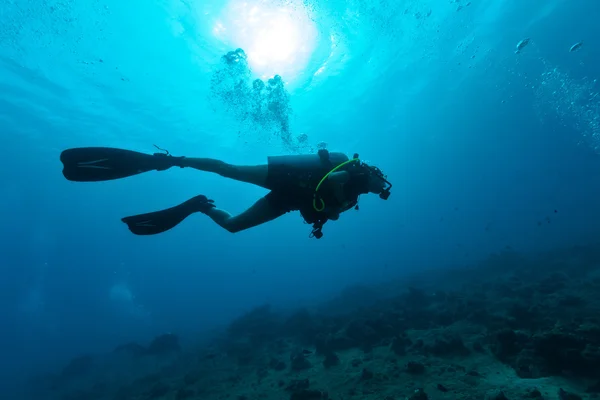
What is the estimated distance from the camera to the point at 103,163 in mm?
5352

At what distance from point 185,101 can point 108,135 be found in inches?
372

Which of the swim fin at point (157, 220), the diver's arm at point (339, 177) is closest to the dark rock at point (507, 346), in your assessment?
the diver's arm at point (339, 177)

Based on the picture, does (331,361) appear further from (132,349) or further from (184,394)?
(132,349)

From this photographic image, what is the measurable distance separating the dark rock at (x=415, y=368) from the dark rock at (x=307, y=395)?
2.23 metres

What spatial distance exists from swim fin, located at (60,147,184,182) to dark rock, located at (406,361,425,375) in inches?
277

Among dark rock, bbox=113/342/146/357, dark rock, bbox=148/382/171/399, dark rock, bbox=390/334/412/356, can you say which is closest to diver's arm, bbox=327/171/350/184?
dark rock, bbox=390/334/412/356

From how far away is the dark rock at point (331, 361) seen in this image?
9.73m

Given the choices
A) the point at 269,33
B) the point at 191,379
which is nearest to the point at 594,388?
the point at 191,379

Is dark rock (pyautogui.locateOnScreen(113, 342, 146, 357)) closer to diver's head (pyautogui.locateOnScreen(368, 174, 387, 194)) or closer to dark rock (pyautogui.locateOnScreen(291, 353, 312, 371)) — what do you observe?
dark rock (pyautogui.locateOnScreen(291, 353, 312, 371))

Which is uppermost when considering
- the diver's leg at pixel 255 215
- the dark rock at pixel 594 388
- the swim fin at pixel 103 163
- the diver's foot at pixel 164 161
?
the swim fin at pixel 103 163

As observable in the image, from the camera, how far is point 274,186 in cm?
514

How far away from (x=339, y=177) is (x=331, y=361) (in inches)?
301

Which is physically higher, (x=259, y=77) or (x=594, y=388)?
(x=259, y=77)

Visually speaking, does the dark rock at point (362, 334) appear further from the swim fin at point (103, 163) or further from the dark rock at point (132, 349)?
the dark rock at point (132, 349)
